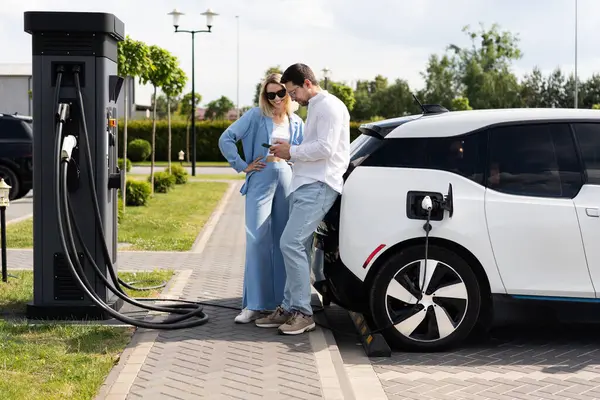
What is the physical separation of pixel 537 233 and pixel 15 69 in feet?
170

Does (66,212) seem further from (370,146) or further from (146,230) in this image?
(146,230)

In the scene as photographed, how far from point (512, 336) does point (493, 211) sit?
119 cm

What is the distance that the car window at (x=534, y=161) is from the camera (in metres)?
6.77

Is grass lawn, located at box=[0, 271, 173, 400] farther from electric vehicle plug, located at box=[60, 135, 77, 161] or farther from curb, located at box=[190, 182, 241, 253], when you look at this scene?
curb, located at box=[190, 182, 241, 253]

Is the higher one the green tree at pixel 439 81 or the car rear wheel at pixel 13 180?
the green tree at pixel 439 81

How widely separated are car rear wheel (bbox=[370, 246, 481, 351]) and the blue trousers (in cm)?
117

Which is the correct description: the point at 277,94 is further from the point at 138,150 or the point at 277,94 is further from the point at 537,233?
the point at 138,150

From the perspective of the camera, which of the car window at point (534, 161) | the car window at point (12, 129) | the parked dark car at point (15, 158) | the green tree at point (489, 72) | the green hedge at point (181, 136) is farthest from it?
the green tree at point (489, 72)

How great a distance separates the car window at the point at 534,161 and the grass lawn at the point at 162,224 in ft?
20.6

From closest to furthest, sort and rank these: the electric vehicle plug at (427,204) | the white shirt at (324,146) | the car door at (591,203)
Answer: the electric vehicle plug at (427,204), the car door at (591,203), the white shirt at (324,146)

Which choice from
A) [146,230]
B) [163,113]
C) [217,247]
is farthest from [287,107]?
[163,113]

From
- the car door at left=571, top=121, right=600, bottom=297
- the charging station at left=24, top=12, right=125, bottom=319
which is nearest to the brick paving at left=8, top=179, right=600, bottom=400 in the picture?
the car door at left=571, top=121, right=600, bottom=297

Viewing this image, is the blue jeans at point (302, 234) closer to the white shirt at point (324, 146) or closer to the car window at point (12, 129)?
the white shirt at point (324, 146)

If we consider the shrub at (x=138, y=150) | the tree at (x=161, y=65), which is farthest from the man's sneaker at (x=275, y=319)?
the shrub at (x=138, y=150)
